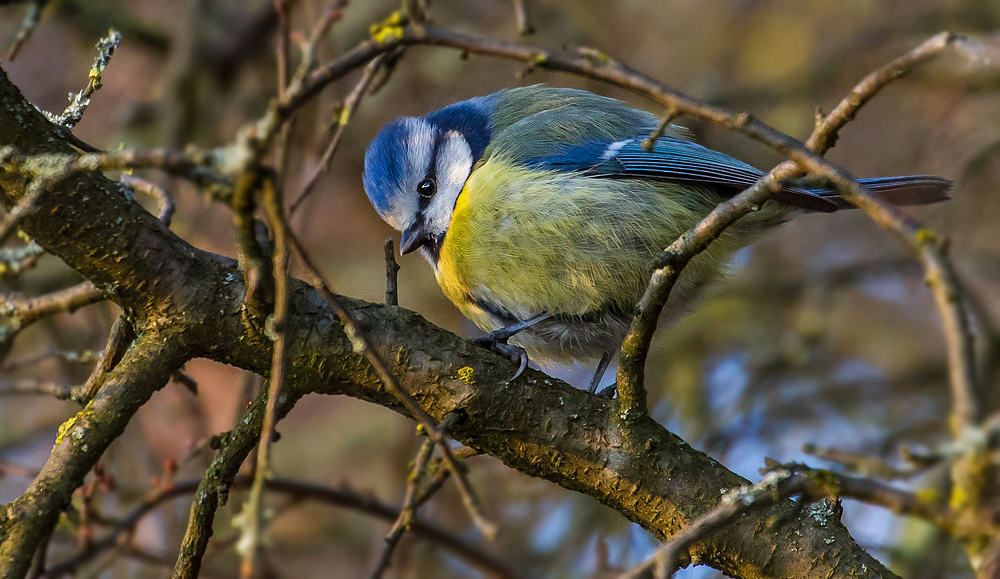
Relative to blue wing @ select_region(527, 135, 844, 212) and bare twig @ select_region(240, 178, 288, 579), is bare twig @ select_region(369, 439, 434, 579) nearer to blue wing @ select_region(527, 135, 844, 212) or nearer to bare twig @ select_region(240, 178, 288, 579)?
bare twig @ select_region(240, 178, 288, 579)

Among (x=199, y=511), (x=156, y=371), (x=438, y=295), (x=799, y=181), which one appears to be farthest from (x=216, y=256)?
(x=438, y=295)

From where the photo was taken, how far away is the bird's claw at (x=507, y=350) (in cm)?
211

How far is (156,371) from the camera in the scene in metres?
1.78

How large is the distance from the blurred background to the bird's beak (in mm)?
719

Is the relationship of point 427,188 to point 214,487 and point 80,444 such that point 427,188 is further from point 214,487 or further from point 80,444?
point 80,444

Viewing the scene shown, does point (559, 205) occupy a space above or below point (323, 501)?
above

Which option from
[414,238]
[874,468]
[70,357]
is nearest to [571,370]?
[414,238]

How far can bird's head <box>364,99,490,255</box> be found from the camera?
3170 millimetres

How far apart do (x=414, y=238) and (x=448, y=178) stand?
26 centimetres

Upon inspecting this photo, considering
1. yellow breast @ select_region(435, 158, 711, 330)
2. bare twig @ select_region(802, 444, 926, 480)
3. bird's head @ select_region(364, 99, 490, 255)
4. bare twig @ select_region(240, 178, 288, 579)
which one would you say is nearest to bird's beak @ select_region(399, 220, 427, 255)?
bird's head @ select_region(364, 99, 490, 255)

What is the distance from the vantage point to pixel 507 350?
2.47m

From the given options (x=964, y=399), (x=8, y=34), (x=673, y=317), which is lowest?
(x=964, y=399)

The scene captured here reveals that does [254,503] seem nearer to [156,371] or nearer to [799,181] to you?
[156,371]

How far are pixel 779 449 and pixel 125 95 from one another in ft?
12.6
